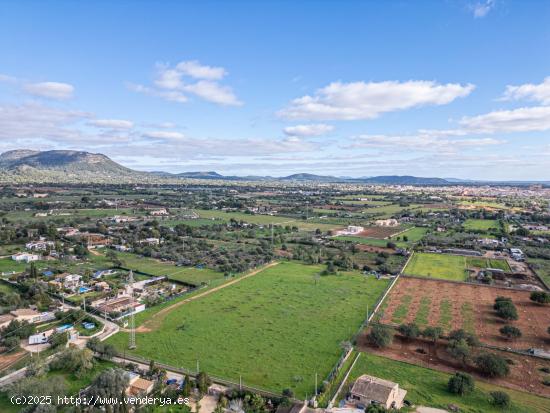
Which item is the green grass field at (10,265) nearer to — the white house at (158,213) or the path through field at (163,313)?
the path through field at (163,313)

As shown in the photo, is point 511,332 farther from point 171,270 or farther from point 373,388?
point 171,270

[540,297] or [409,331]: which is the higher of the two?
[540,297]

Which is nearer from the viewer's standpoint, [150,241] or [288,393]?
→ [288,393]

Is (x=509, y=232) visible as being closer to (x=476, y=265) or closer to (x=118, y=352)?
(x=476, y=265)

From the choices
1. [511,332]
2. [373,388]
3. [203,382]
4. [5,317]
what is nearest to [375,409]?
[373,388]

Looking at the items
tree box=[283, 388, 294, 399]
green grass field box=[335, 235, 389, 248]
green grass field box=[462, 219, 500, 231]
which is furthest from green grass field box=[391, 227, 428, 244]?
tree box=[283, 388, 294, 399]

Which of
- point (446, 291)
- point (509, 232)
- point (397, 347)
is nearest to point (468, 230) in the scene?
point (509, 232)
